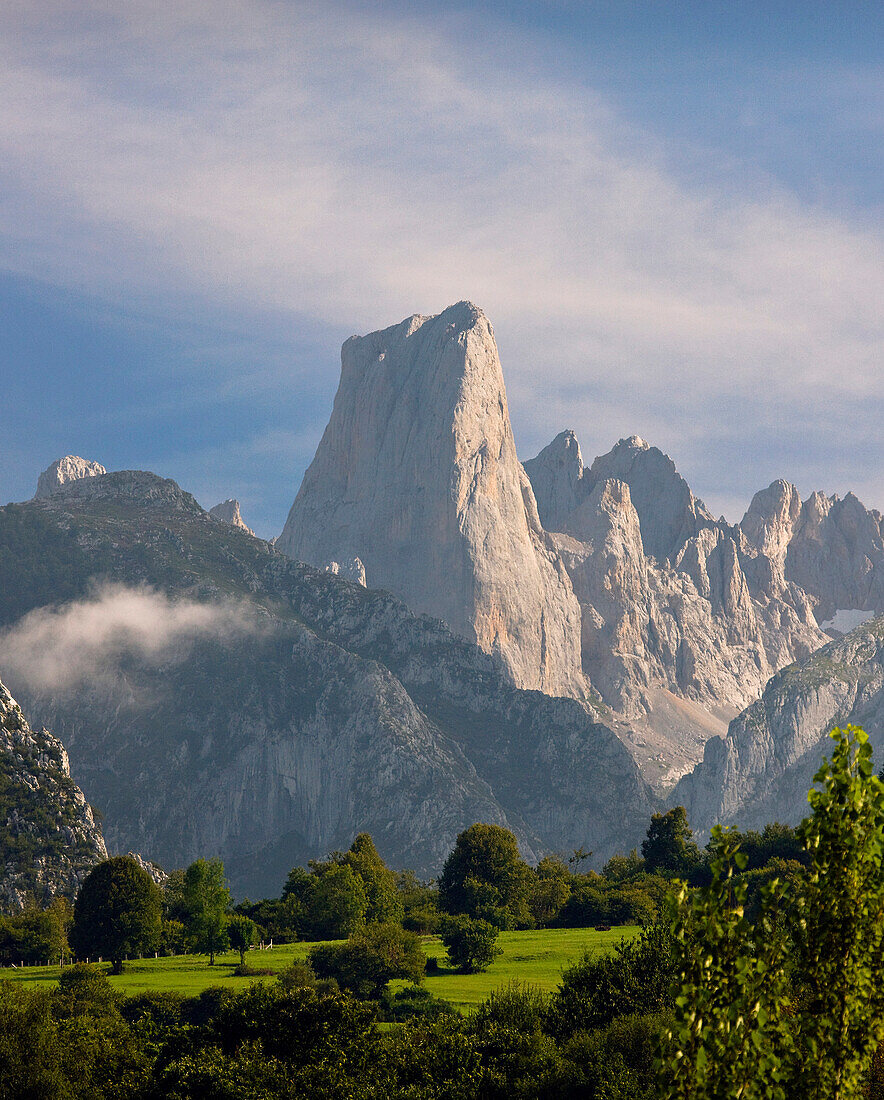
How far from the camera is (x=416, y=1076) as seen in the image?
5284 cm

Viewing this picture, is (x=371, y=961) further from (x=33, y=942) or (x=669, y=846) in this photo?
(x=669, y=846)

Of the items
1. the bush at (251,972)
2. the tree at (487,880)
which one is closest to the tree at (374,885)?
the tree at (487,880)

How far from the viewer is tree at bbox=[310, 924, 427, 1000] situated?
273 feet

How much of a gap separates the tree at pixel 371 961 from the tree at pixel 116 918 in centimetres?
2353

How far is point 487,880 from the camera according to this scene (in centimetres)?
12625

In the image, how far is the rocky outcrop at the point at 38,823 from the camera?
516 feet

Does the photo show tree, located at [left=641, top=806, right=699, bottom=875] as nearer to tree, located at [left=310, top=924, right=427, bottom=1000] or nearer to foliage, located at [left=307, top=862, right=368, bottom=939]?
foliage, located at [left=307, top=862, right=368, bottom=939]

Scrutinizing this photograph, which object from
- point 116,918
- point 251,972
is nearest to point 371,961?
point 251,972

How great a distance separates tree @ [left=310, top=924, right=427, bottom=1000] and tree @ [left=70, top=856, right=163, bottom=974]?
23534 millimetres

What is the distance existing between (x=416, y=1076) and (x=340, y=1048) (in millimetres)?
4834

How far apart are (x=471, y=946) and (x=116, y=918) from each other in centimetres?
3628

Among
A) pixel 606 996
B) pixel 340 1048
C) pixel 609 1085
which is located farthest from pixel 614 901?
pixel 609 1085

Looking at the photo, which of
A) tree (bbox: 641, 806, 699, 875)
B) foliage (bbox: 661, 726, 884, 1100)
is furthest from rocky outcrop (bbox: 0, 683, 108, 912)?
foliage (bbox: 661, 726, 884, 1100)

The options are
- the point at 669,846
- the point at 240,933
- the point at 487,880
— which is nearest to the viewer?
the point at 240,933
